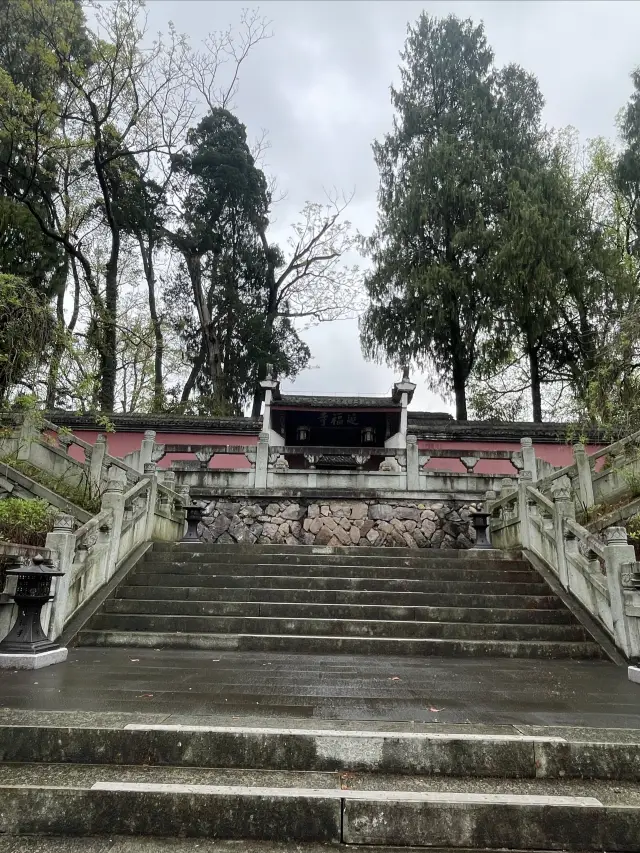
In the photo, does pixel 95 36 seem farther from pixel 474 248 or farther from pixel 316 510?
pixel 316 510

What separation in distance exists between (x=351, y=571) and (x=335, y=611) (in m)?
1.24

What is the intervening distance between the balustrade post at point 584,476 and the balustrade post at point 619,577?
343cm

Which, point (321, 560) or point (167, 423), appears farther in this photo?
point (167, 423)

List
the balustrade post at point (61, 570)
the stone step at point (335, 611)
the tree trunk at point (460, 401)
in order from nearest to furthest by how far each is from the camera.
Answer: the balustrade post at point (61, 570)
the stone step at point (335, 611)
the tree trunk at point (460, 401)

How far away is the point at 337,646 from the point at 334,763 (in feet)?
9.43

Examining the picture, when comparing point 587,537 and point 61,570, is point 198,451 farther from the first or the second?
point 587,537

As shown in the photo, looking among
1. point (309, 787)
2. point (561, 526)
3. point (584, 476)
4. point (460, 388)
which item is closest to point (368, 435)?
point (460, 388)

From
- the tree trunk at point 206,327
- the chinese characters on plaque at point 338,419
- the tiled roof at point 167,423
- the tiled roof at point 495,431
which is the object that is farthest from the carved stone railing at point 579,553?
the tree trunk at point 206,327

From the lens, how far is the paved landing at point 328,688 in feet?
11.1

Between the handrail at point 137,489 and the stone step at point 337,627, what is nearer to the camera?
the stone step at point 337,627

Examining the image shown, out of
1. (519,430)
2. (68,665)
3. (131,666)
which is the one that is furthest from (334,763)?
(519,430)

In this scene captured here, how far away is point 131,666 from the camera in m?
4.75

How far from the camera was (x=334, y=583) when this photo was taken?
7129mm

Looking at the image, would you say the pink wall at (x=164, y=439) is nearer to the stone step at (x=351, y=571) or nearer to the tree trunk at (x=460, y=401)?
the stone step at (x=351, y=571)
